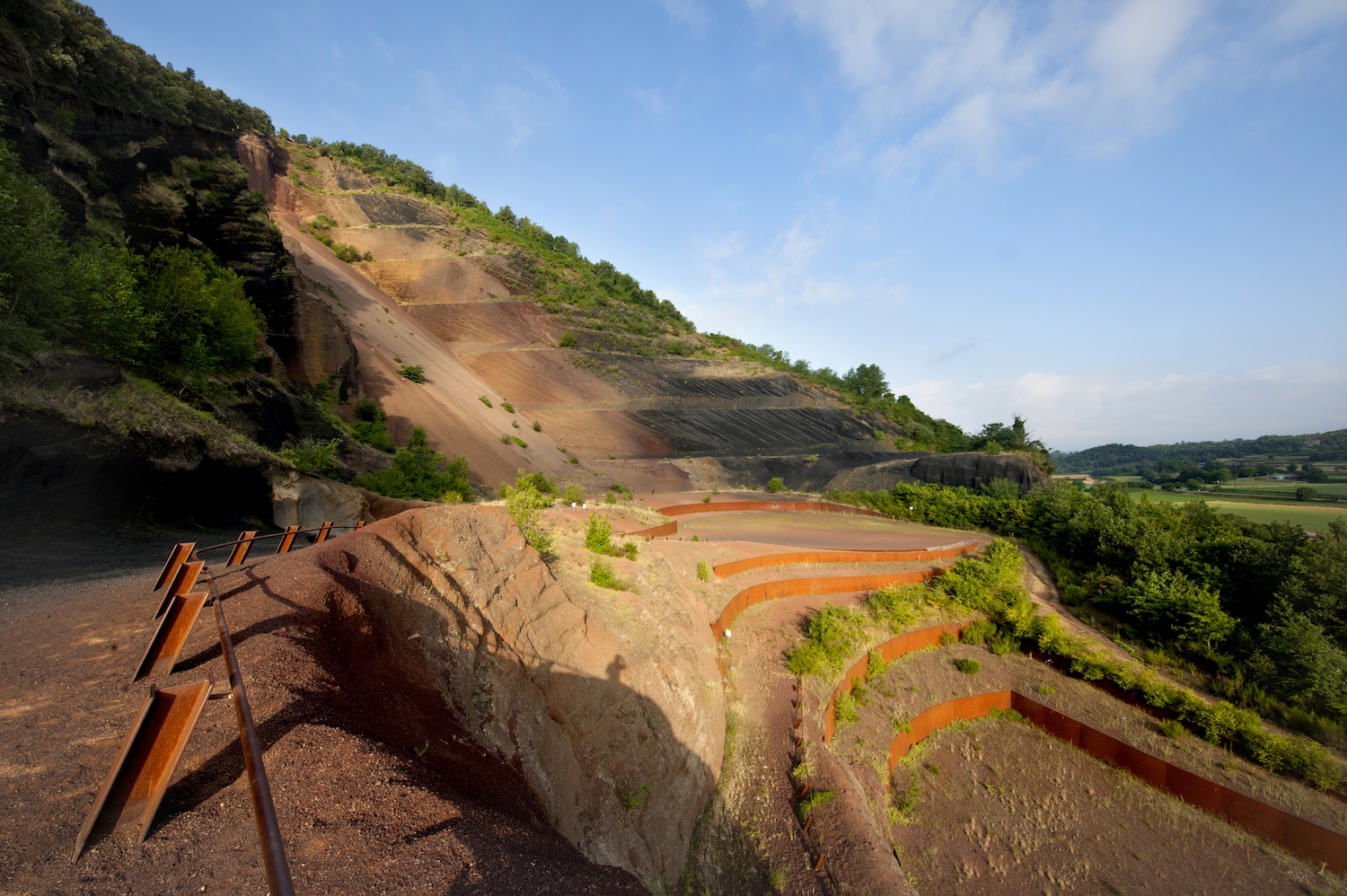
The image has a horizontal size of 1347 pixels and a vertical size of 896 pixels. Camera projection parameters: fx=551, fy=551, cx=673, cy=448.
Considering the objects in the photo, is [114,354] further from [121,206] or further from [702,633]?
[702,633]

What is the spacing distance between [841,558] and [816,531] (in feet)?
23.7

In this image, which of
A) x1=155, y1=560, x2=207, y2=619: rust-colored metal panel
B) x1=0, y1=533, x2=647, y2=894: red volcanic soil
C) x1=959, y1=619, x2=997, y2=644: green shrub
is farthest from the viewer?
x1=959, y1=619, x2=997, y2=644: green shrub

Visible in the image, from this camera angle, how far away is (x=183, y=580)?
5164 millimetres

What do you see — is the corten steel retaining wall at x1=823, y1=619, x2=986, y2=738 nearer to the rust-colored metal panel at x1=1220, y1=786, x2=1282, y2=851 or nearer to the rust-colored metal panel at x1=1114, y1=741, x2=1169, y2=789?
the rust-colored metal panel at x1=1114, y1=741, x2=1169, y2=789

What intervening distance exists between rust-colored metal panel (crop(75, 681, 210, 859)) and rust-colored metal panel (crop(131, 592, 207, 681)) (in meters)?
1.78

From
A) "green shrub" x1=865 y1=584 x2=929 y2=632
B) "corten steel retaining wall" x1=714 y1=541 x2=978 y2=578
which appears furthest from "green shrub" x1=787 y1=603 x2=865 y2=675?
"corten steel retaining wall" x1=714 y1=541 x2=978 y2=578

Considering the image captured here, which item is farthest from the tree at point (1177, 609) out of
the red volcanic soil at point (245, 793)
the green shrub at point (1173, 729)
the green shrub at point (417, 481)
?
the green shrub at point (417, 481)

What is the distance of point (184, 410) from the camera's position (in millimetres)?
12320

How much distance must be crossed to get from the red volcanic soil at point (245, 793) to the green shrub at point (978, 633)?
14.4m

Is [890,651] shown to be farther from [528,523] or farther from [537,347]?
[537,347]

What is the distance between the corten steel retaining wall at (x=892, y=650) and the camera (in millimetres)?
10469

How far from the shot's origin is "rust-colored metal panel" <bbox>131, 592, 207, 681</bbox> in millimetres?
4234

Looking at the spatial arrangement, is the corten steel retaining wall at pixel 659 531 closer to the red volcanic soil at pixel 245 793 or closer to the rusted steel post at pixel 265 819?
the red volcanic soil at pixel 245 793

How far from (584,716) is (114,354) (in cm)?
1412
